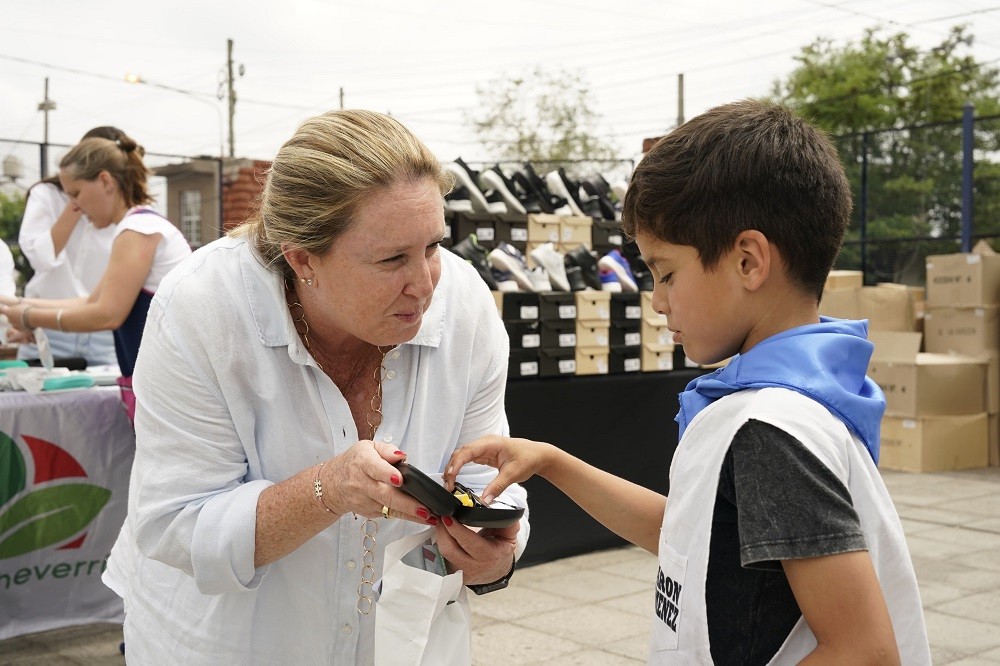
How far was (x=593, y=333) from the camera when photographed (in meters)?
4.82

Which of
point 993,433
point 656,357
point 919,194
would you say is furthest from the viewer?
point 919,194

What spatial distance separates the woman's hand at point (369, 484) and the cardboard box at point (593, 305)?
3.37 m

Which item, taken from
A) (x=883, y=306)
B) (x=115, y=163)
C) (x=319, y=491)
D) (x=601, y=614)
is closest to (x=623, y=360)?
(x=601, y=614)

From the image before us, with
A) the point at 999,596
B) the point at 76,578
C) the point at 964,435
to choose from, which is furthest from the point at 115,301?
the point at 964,435

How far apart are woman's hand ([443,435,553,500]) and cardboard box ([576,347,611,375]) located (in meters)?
3.12

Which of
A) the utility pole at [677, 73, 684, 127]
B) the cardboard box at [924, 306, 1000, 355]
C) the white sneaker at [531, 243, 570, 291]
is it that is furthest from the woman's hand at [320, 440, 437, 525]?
the utility pole at [677, 73, 684, 127]

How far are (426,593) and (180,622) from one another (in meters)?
0.43

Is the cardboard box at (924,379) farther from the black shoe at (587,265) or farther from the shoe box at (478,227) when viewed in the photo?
the shoe box at (478,227)

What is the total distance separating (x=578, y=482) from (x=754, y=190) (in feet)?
1.93

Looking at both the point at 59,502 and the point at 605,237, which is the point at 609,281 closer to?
the point at 605,237

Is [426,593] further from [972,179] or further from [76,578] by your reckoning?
[972,179]

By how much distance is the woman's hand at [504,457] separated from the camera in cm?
162

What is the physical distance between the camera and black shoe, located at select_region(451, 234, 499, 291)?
176 inches

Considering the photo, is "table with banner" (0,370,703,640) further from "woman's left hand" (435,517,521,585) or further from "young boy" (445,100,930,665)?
"young boy" (445,100,930,665)
